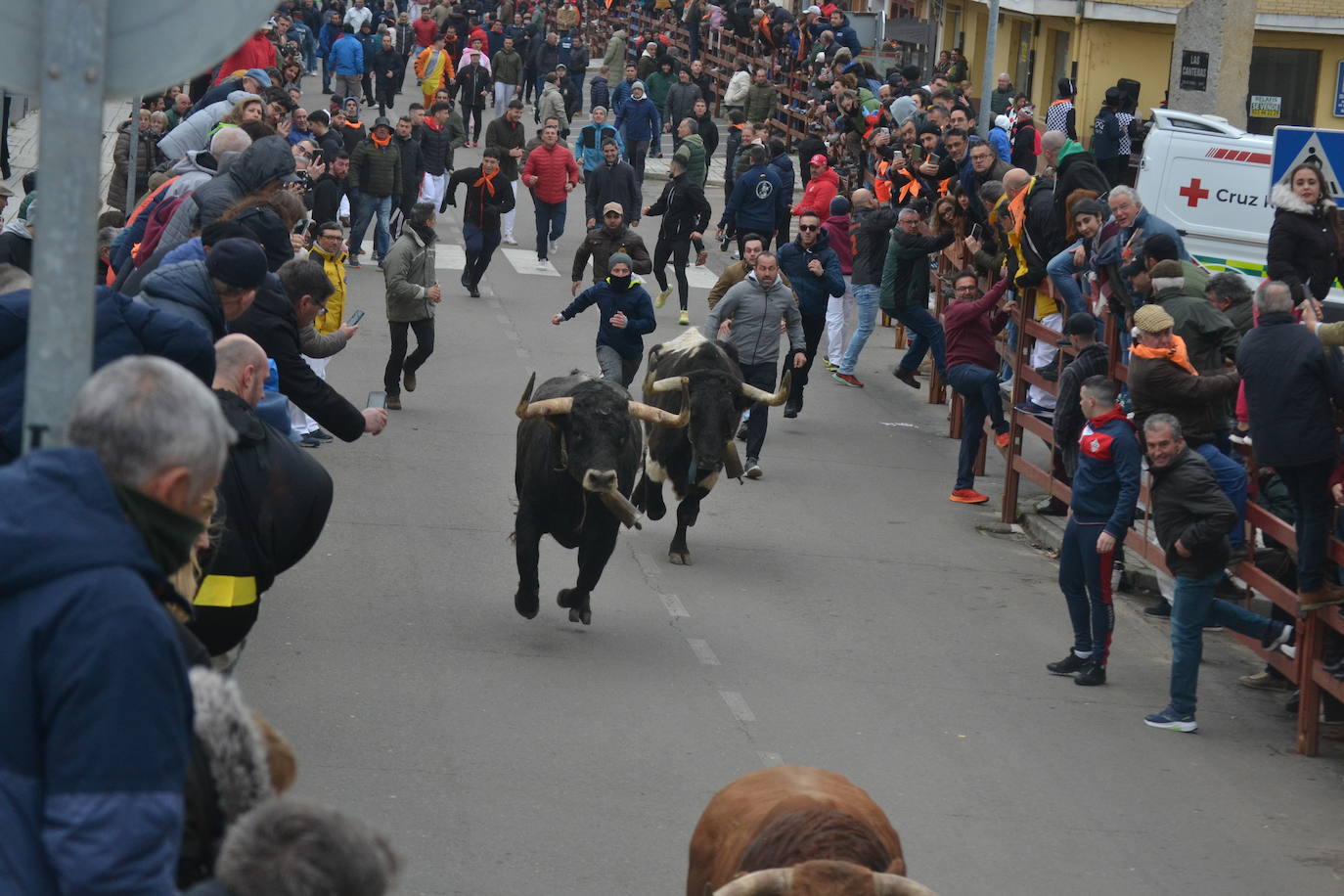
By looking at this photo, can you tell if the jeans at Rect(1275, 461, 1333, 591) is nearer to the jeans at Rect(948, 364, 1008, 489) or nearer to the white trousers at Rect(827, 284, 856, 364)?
the jeans at Rect(948, 364, 1008, 489)

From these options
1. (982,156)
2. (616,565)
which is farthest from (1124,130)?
(616,565)

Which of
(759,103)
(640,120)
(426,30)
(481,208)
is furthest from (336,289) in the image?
(426,30)

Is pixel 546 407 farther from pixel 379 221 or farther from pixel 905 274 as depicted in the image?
pixel 379 221

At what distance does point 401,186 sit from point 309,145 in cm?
399

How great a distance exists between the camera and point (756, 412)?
51.0 ft

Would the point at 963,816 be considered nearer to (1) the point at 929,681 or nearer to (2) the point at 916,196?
(1) the point at 929,681

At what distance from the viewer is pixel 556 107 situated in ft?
98.8

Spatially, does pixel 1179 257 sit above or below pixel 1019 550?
above

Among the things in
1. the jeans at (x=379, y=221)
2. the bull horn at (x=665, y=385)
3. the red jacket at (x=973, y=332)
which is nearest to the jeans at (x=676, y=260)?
the jeans at (x=379, y=221)

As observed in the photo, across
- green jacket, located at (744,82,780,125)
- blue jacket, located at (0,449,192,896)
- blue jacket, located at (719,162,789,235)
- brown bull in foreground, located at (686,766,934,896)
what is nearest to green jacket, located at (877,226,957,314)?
blue jacket, located at (719,162,789,235)

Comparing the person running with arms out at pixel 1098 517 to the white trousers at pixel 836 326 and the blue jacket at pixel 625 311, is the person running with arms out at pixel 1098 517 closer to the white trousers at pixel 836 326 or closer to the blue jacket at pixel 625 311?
the blue jacket at pixel 625 311

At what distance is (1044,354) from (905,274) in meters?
2.78

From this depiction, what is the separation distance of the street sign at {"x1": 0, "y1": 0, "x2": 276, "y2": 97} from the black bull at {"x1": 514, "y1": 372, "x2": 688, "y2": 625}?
7309mm

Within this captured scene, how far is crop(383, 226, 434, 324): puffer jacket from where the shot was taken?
1672 centimetres
